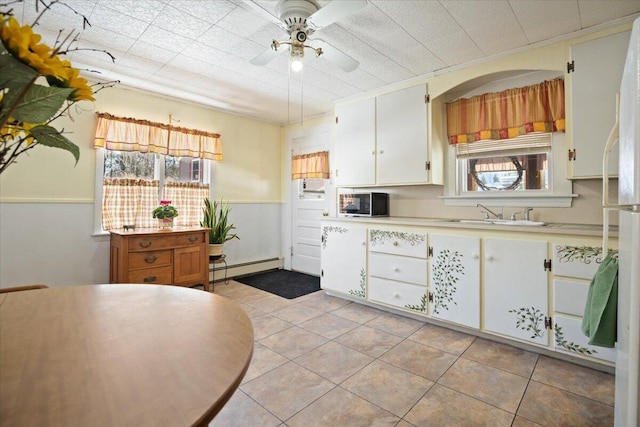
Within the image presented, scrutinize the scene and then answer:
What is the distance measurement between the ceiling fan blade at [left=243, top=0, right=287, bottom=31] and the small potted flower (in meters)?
2.41

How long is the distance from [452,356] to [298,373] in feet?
3.93

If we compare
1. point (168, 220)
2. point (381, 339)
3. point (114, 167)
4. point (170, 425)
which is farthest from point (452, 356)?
point (114, 167)

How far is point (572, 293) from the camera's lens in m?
2.20

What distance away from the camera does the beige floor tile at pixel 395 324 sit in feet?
9.29

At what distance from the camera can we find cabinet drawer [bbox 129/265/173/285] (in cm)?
319

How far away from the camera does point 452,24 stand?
2.31 metres

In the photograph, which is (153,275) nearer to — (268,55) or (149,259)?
(149,259)

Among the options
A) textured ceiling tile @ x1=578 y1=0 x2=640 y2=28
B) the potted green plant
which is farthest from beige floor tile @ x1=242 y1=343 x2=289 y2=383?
textured ceiling tile @ x1=578 y1=0 x2=640 y2=28

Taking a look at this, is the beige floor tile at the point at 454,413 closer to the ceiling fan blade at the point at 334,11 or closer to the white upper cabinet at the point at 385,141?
the white upper cabinet at the point at 385,141

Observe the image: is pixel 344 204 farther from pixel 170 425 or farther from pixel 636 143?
pixel 170 425

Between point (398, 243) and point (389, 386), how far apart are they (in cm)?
144

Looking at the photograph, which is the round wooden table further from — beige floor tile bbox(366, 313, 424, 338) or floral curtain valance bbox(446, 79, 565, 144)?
floral curtain valance bbox(446, 79, 565, 144)

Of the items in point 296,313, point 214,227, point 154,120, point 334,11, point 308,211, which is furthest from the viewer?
point 308,211

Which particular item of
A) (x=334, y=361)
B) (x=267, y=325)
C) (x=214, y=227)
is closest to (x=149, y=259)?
(x=214, y=227)
